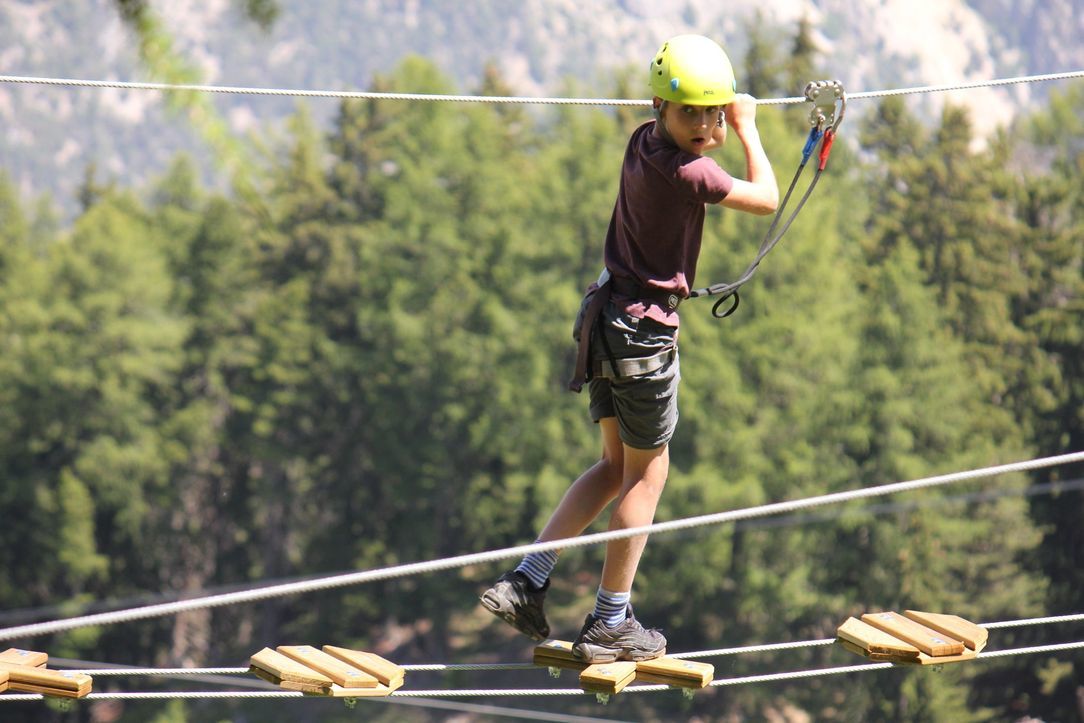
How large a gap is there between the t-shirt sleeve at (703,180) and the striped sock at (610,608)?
1.47m

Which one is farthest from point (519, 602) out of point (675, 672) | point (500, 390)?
point (500, 390)

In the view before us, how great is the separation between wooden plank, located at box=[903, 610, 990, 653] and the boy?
4.12ft

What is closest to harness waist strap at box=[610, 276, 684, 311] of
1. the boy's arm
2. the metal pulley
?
the boy's arm

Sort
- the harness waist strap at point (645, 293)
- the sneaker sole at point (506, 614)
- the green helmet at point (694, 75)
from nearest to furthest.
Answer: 1. the green helmet at point (694, 75)
2. the harness waist strap at point (645, 293)
3. the sneaker sole at point (506, 614)

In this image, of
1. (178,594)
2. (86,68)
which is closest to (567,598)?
(178,594)

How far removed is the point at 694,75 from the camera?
419 centimetres

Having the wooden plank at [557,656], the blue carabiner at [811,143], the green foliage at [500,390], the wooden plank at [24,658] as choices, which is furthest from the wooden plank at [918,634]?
the green foliage at [500,390]

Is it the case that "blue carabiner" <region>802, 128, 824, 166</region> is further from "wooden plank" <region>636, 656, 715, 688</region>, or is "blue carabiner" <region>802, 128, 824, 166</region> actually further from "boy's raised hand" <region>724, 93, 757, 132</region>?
"wooden plank" <region>636, 656, 715, 688</region>

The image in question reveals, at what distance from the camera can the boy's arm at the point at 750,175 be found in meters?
4.30

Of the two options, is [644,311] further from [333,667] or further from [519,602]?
[333,667]

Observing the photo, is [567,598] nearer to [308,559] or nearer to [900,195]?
[308,559]

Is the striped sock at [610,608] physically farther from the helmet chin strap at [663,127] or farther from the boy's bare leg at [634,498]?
the helmet chin strap at [663,127]

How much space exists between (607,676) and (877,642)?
4.11 ft

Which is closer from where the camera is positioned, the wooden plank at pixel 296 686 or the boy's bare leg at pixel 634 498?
the boy's bare leg at pixel 634 498
